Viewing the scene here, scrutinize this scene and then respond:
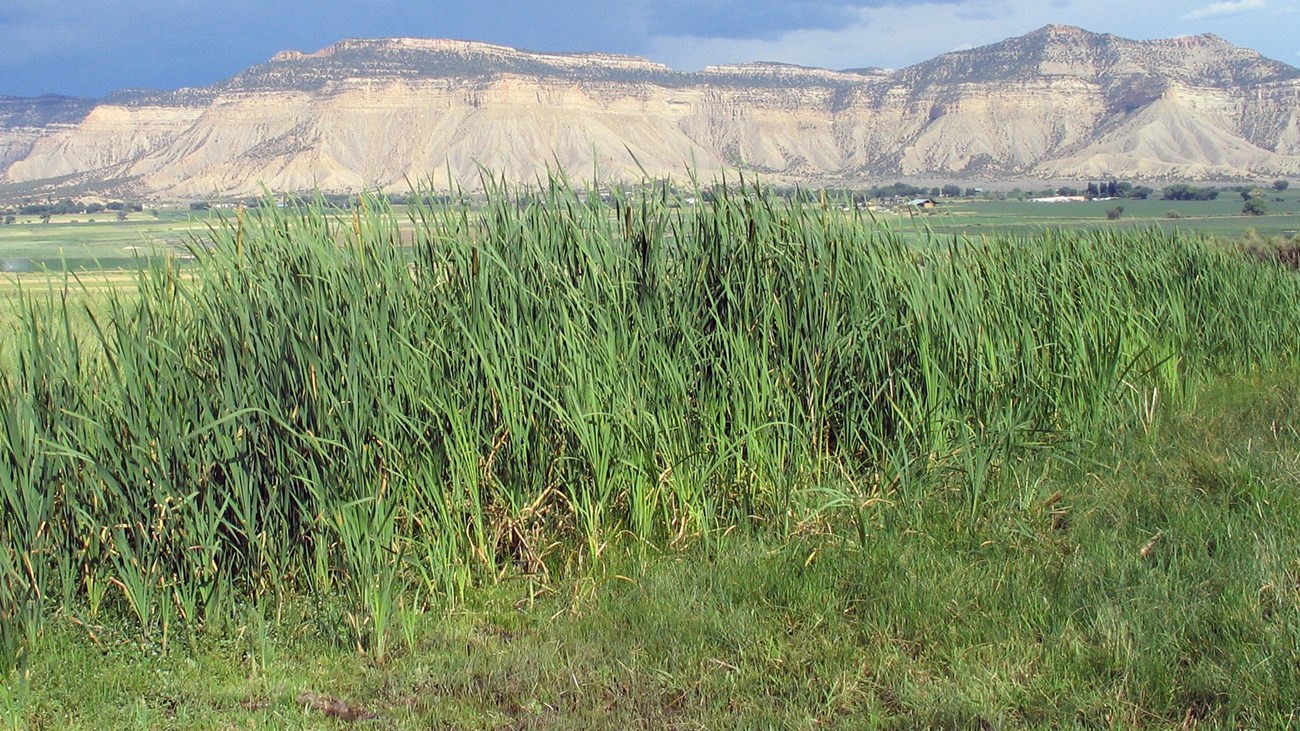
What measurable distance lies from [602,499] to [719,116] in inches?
6049

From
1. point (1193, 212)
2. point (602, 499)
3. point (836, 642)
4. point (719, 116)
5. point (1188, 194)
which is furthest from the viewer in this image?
point (719, 116)

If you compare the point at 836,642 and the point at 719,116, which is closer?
the point at 836,642

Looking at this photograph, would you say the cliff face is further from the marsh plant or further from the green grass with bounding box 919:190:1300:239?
the marsh plant

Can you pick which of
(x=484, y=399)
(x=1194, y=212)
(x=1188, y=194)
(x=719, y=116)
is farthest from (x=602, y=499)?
(x=719, y=116)

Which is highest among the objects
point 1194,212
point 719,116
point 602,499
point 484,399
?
point 719,116

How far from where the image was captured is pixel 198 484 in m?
3.42

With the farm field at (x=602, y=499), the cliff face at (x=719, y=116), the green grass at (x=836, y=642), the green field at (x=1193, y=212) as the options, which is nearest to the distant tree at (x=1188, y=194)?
the green field at (x=1193, y=212)

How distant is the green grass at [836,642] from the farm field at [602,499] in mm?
14

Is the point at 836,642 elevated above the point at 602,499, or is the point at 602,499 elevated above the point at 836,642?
the point at 602,499

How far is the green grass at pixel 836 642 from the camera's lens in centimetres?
270

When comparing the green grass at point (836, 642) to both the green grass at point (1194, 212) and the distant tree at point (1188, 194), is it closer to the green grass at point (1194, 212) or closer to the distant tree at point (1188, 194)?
the green grass at point (1194, 212)

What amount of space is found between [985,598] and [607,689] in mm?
1145

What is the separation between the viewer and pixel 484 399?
391cm

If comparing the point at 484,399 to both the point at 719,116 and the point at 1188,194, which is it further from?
the point at 719,116
